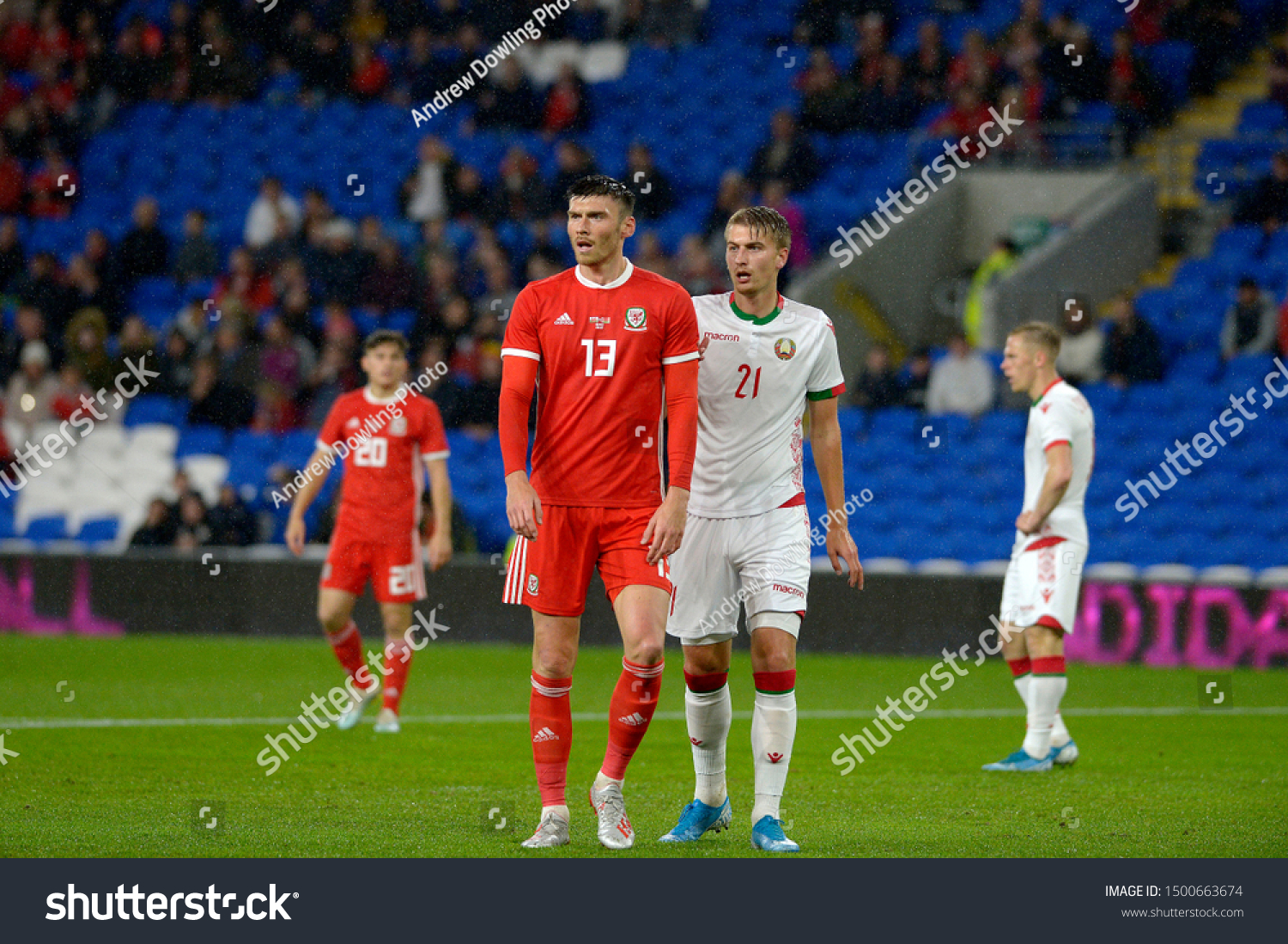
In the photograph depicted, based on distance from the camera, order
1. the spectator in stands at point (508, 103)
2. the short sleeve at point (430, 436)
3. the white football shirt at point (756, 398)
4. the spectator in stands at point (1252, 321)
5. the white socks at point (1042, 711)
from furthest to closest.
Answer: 1. the spectator in stands at point (508, 103)
2. the spectator in stands at point (1252, 321)
3. the short sleeve at point (430, 436)
4. the white socks at point (1042, 711)
5. the white football shirt at point (756, 398)

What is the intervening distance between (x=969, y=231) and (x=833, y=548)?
13.3 metres

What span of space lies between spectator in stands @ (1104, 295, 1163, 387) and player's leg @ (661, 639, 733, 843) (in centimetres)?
1118

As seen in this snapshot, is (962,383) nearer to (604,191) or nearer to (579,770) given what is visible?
(579,770)

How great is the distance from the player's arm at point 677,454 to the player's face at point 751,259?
0.42 m

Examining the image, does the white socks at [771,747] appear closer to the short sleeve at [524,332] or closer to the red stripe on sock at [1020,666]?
the short sleeve at [524,332]

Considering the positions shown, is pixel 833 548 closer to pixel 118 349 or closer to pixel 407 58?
pixel 118 349

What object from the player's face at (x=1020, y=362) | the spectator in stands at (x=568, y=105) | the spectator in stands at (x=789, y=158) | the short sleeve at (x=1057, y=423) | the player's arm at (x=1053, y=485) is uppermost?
the spectator in stands at (x=568, y=105)

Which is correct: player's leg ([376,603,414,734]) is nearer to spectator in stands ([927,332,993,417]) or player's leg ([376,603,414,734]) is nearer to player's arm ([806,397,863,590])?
player's arm ([806,397,863,590])

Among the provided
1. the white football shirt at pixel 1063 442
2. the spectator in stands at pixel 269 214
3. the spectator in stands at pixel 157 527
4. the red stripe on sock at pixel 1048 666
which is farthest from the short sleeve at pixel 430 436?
the spectator in stands at pixel 269 214

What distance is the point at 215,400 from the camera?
18.5 m

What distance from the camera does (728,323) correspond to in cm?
654

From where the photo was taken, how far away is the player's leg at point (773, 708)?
629 cm

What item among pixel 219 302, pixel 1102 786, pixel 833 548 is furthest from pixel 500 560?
pixel 833 548

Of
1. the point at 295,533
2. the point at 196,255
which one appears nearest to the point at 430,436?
the point at 295,533
